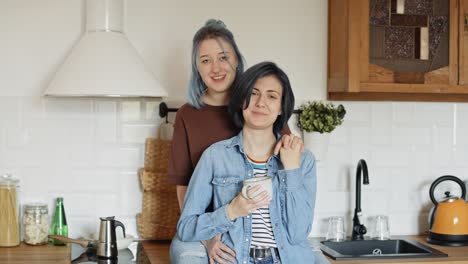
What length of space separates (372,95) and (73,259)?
151 cm

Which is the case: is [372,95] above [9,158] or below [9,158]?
above

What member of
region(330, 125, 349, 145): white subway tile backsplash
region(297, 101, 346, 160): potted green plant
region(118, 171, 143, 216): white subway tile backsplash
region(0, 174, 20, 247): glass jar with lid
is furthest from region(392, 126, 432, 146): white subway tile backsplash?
region(0, 174, 20, 247): glass jar with lid

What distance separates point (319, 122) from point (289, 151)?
0.75 meters

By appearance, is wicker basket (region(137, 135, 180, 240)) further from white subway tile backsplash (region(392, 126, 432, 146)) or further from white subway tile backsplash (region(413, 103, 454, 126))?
white subway tile backsplash (region(413, 103, 454, 126))

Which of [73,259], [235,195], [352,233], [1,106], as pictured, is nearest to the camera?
[235,195]

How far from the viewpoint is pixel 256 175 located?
2.53m

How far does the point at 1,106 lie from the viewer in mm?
3096

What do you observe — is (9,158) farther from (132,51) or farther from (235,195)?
(235,195)

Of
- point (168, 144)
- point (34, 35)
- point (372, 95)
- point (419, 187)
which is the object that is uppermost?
point (34, 35)

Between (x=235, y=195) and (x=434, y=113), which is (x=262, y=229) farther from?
(x=434, y=113)

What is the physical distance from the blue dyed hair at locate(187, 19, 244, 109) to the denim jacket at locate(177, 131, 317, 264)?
31 centimetres

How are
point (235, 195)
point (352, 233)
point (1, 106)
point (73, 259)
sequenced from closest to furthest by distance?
point (235, 195)
point (73, 259)
point (1, 106)
point (352, 233)

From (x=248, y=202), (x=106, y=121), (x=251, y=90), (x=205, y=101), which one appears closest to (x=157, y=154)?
(x=106, y=121)

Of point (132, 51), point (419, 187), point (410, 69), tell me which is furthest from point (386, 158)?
point (132, 51)
